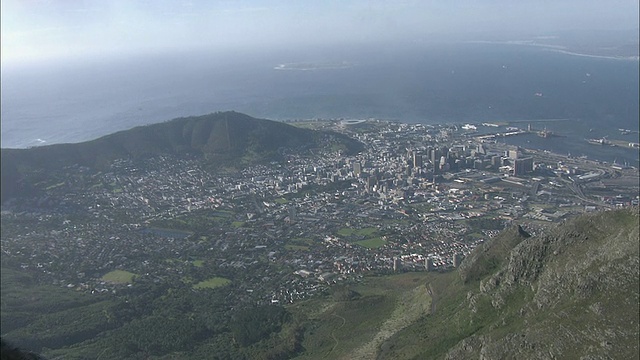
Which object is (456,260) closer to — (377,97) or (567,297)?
(567,297)

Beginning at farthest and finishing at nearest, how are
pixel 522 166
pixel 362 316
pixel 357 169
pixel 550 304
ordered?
pixel 357 169
pixel 522 166
pixel 362 316
pixel 550 304

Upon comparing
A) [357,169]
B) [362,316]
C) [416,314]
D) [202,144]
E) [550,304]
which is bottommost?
[357,169]

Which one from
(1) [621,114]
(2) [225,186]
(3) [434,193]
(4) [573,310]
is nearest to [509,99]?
(1) [621,114]

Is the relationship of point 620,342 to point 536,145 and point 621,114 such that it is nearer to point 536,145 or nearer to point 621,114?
point 536,145

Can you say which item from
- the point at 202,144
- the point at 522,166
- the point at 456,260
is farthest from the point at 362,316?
the point at 202,144

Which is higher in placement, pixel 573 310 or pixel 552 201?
pixel 573 310

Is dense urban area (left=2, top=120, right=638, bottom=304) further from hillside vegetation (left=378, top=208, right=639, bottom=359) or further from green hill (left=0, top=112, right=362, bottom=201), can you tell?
hillside vegetation (left=378, top=208, right=639, bottom=359)
